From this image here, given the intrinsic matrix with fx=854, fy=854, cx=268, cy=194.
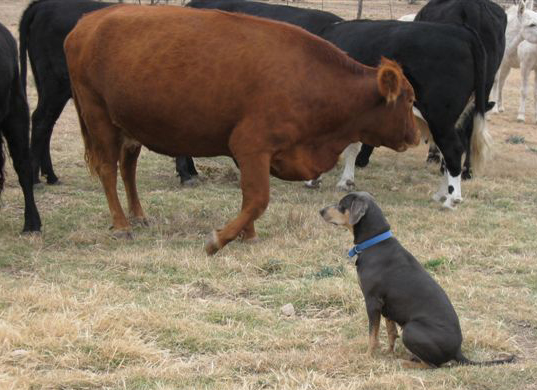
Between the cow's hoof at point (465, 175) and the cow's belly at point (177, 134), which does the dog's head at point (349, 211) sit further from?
the cow's hoof at point (465, 175)

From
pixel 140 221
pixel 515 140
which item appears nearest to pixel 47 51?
pixel 140 221

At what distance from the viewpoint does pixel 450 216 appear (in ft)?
26.7

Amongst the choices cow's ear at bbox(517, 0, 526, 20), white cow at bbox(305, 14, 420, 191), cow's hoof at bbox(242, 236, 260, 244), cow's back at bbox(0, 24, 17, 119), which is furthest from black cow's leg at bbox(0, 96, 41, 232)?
cow's ear at bbox(517, 0, 526, 20)

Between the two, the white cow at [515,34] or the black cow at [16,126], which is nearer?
the black cow at [16,126]

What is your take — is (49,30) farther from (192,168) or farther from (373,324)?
(373,324)

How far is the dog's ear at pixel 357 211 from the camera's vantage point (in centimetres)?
486

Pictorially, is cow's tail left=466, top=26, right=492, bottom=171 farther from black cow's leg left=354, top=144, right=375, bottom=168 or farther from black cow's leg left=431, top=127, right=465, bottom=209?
black cow's leg left=354, top=144, right=375, bottom=168

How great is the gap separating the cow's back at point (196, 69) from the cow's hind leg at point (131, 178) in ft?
2.18

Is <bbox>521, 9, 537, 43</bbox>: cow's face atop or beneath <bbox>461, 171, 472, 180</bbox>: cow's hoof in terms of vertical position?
beneath

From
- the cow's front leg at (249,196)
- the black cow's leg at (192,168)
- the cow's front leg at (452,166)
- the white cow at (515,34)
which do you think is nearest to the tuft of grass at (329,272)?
the cow's front leg at (249,196)

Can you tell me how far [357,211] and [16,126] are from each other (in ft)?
11.7

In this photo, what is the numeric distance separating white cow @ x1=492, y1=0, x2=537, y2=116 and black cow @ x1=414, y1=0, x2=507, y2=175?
5495 millimetres

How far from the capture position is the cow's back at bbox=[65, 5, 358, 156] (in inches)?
258

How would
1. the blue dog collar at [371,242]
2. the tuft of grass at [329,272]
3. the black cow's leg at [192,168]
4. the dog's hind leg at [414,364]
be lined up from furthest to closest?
the black cow's leg at [192,168], the tuft of grass at [329,272], the blue dog collar at [371,242], the dog's hind leg at [414,364]
